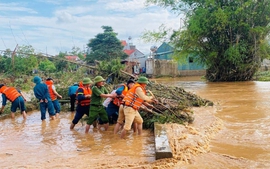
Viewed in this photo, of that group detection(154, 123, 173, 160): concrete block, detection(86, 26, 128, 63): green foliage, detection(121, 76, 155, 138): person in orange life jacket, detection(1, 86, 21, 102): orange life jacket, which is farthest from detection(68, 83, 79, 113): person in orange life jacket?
detection(86, 26, 128, 63): green foliage

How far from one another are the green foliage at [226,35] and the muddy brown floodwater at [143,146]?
14.2m

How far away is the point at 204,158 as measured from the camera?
5.36 m

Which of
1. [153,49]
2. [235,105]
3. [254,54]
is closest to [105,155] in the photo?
[235,105]

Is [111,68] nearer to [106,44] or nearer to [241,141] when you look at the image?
[241,141]

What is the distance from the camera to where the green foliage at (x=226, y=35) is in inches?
872

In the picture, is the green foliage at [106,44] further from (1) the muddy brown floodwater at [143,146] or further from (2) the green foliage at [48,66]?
(1) the muddy brown floodwater at [143,146]

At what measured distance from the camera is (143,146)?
6.29 m

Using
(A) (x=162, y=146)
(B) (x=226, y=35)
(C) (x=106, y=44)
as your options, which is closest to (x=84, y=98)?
(A) (x=162, y=146)

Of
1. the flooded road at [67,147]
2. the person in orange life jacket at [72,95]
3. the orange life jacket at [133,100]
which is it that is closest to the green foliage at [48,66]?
the person in orange life jacket at [72,95]

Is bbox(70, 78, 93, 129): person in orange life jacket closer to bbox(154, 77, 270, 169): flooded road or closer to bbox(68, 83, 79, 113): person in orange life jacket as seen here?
bbox(68, 83, 79, 113): person in orange life jacket

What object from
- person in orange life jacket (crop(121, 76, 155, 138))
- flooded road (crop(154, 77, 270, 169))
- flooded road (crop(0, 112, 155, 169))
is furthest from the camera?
person in orange life jacket (crop(121, 76, 155, 138))

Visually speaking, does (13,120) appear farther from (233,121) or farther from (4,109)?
(233,121)

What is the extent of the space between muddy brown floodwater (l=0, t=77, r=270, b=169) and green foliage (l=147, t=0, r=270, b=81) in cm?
1421

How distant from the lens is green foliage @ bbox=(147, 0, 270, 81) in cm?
2215
